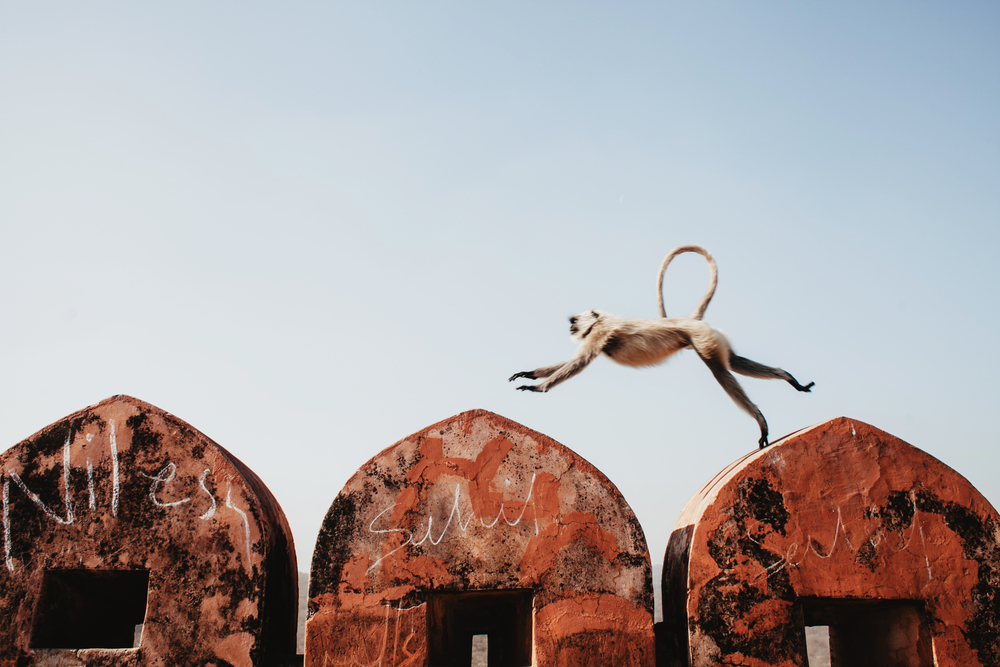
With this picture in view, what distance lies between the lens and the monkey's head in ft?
21.4

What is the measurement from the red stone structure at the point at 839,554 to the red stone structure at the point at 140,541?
275 centimetres

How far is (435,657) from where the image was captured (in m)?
5.18

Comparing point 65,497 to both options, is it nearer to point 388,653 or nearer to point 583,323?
point 388,653

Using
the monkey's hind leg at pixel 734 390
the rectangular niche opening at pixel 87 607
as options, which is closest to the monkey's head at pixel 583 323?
the monkey's hind leg at pixel 734 390

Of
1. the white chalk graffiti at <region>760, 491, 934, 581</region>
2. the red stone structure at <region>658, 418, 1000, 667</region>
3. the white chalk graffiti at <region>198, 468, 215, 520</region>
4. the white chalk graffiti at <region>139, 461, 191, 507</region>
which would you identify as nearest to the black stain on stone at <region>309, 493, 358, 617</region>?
the white chalk graffiti at <region>198, 468, 215, 520</region>

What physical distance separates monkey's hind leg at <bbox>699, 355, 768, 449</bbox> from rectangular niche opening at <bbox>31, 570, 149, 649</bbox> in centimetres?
432

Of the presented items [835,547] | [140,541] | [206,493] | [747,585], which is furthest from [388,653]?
[835,547]

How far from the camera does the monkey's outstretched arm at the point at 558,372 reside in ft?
19.3

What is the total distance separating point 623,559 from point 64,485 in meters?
3.58

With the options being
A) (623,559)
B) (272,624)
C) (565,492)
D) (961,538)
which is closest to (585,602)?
(623,559)

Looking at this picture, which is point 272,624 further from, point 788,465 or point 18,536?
point 788,465

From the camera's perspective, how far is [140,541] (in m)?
4.79

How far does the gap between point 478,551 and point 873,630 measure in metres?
2.88

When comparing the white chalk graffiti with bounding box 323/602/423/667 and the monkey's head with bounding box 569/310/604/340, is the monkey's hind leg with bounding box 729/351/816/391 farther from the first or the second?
the white chalk graffiti with bounding box 323/602/423/667
